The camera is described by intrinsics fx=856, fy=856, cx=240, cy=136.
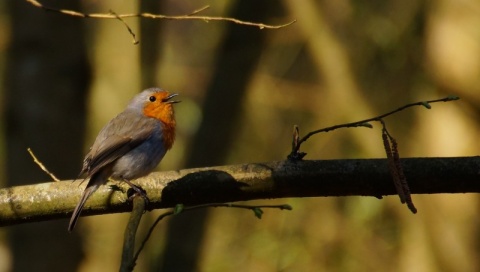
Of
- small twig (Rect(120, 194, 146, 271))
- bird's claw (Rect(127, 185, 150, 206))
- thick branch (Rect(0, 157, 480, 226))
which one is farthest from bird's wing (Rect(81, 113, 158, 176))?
small twig (Rect(120, 194, 146, 271))

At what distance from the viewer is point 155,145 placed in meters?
4.55

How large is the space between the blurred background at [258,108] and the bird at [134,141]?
1.21 m

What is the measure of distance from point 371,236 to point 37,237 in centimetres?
459

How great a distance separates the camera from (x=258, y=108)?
31.5 ft

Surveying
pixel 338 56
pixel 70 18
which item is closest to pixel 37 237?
pixel 70 18

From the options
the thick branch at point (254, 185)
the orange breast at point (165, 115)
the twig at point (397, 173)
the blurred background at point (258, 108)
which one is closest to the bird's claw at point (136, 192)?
the thick branch at point (254, 185)

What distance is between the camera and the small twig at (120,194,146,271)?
240 cm

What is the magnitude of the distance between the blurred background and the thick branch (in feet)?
7.63

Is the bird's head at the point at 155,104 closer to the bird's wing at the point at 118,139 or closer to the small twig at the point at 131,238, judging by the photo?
the bird's wing at the point at 118,139

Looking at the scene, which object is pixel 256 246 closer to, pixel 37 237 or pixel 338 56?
pixel 338 56

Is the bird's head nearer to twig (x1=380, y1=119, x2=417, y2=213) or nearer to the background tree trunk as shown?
the background tree trunk

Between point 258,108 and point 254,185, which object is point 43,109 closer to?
point 254,185

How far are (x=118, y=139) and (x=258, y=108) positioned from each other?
17.0ft

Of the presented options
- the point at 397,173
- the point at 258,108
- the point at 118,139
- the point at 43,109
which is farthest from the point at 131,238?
the point at 258,108
